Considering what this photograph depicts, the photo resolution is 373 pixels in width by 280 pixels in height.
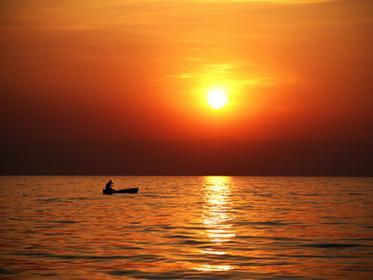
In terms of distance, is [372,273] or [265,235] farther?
[265,235]

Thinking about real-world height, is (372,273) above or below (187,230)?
below

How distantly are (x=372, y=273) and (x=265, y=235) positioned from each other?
15.4m

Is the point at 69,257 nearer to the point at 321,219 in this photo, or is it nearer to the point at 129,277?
the point at 129,277

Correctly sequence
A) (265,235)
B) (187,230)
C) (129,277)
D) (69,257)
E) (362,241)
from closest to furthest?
(129,277) → (69,257) → (362,241) → (265,235) → (187,230)

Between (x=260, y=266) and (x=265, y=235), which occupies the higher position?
(x=265, y=235)

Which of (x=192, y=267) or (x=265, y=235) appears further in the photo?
(x=265, y=235)

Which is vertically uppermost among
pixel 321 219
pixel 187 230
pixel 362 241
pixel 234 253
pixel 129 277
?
pixel 321 219

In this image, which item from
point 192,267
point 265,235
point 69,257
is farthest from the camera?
A: point 265,235

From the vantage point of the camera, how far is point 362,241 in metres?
40.2

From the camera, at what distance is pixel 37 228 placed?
156 ft

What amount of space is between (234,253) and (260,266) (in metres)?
4.31

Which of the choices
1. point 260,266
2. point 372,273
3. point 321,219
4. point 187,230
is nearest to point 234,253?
point 260,266

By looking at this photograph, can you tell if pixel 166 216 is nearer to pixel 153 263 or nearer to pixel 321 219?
pixel 321 219

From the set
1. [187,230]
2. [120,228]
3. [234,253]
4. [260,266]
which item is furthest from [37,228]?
[260,266]
